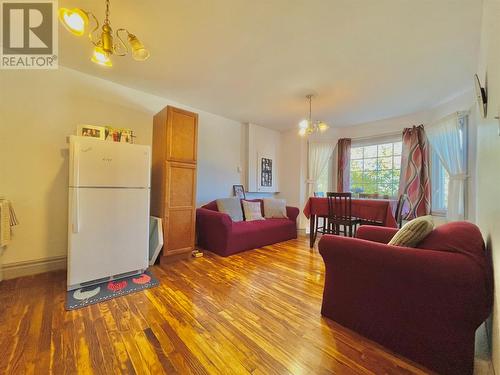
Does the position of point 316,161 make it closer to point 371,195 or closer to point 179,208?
point 371,195

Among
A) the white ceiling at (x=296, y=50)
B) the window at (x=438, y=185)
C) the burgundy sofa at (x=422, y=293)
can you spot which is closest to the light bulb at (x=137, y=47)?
the white ceiling at (x=296, y=50)

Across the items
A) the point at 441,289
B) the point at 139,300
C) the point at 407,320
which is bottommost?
the point at 139,300

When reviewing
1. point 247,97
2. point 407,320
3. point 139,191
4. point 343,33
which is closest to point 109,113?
point 139,191

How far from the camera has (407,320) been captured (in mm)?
1230

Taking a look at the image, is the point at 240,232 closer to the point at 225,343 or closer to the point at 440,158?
the point at 225,343

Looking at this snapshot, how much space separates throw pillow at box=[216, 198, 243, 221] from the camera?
3.58m

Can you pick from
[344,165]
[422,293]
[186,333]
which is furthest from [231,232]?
[344,165]

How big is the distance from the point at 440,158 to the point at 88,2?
462 centimetres

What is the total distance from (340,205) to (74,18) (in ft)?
11.3

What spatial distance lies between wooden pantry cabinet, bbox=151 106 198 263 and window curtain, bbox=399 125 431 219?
3.72 meters

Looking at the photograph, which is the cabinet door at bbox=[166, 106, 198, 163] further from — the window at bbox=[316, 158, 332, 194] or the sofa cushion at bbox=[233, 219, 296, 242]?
the window at bbox=[316, 158, 332, 194]

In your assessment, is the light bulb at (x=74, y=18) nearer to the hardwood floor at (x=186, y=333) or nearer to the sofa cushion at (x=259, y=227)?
the hardwood floor at (x=186, y=333)

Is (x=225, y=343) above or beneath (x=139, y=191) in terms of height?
beneath

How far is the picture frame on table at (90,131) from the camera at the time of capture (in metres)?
2.22
